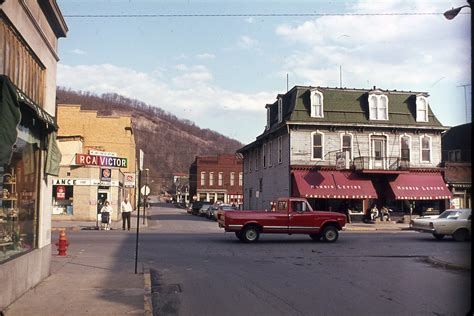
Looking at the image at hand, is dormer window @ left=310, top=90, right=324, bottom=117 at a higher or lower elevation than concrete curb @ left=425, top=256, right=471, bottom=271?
higher

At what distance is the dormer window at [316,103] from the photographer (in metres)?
38.2

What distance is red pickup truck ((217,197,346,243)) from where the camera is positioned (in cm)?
2077

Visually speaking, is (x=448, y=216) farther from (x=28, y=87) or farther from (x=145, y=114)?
(x=145, y=114)

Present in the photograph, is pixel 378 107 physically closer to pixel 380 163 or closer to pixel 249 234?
pixel 380 163

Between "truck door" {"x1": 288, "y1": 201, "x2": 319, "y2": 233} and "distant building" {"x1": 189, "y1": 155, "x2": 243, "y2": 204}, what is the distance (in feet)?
229

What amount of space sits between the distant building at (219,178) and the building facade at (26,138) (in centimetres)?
7980

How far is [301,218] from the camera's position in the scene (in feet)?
69.8

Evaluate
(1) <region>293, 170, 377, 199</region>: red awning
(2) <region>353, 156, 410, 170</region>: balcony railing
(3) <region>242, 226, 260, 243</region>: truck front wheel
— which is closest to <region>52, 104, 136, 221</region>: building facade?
(1) <region>293, 170, 377, 199</region>: red awning

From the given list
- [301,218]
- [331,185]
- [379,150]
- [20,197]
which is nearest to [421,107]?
[379,150]

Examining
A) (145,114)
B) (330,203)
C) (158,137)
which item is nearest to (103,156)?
(330,203)

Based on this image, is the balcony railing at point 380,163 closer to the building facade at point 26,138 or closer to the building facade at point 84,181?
the building facade at point 84,181

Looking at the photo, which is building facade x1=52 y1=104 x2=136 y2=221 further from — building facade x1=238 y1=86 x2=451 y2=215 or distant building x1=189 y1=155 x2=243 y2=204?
distant building x1=189 y1=155 x2=243 y2=204

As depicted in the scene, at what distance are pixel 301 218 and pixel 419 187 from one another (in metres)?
20.2

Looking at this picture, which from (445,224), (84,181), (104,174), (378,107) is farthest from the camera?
(378,107)
